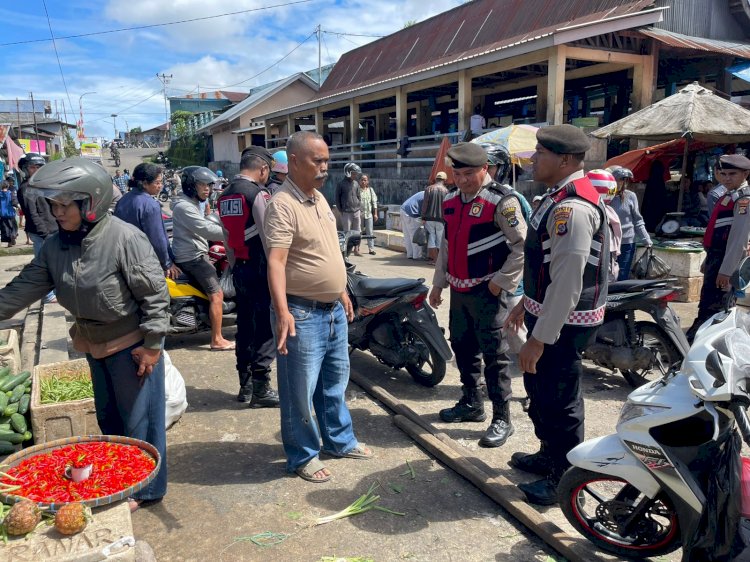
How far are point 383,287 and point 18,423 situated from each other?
279 centimetres

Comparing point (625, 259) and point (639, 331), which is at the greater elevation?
point (625, 259)

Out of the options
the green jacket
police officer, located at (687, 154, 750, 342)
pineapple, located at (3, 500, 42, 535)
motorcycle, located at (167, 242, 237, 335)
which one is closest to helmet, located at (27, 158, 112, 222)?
the green jacket

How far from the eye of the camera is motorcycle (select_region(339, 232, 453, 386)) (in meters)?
4.76

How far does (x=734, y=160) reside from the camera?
512 centimetres

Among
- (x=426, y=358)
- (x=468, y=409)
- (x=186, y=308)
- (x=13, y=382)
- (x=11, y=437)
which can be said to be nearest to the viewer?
(x=11, y=437)

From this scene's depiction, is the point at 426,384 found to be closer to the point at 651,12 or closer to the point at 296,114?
the point at 651,12

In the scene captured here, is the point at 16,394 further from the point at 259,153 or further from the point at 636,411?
the point at 636,411

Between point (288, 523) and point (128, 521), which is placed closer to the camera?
point (128, 521)

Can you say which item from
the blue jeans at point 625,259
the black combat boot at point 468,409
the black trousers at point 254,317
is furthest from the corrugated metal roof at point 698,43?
the black trousers at point 254,317

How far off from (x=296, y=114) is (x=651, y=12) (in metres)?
18.4

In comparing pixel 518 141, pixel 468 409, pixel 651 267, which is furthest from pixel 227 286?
pixel 518 141

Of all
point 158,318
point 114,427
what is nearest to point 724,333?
point 158,318

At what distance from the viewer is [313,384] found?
10.8 feet

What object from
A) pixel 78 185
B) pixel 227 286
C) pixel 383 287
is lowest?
pixel 227 286
